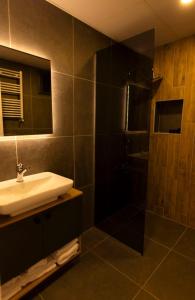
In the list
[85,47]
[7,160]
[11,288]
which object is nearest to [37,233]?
[11,288]

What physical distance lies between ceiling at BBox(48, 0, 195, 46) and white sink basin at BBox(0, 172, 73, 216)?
62.5 inches

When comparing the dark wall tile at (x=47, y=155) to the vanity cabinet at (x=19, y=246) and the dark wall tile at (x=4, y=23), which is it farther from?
the dark wall tile at (x=4, y=23)

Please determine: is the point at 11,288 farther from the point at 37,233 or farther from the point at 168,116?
the point at 168,116

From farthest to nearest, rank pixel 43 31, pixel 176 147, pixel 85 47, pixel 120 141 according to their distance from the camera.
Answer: pixel 176 147, pixel 120 141, pixel 85 47, pixel 43 31

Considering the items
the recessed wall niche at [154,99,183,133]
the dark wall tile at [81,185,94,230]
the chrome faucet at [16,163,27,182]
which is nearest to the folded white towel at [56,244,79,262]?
the dark wall tile at [81,185,94,230]

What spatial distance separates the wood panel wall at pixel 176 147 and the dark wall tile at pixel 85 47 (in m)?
0.95

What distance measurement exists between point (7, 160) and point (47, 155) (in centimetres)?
38

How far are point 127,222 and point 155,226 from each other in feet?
1.51

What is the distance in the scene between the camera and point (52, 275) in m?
1.54

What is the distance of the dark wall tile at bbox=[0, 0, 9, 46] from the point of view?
130cm

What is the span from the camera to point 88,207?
2234 mm

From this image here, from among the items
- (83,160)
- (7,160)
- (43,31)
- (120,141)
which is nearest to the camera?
(7,160)

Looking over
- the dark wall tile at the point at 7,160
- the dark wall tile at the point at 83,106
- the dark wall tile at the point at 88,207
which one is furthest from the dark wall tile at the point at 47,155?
the dark wall tile at the point at 88,207

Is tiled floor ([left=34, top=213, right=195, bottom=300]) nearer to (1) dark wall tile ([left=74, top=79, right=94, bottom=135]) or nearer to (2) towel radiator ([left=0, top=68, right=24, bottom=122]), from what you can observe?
(1) dark wall tile ([left=74, top=79, right=94, bottom=135])
